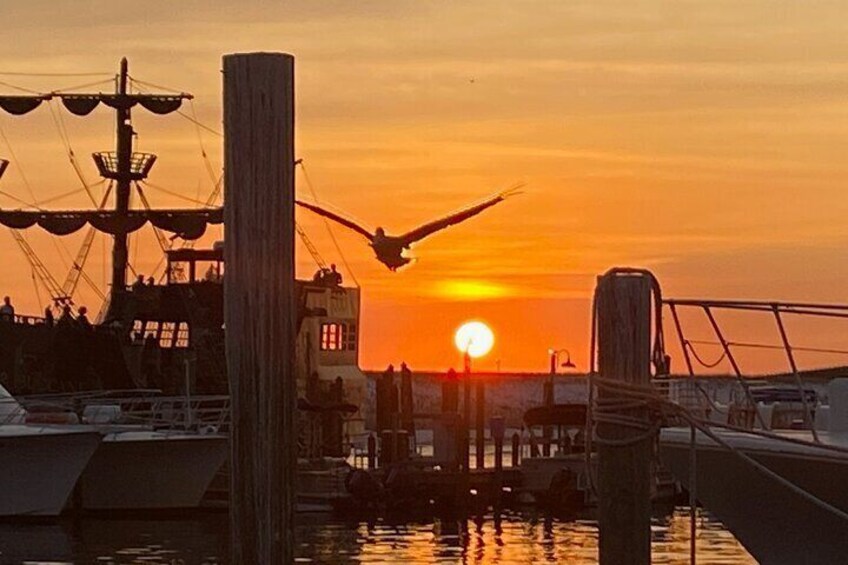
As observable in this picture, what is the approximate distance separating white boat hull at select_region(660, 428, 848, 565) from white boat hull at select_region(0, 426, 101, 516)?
82.2 ft

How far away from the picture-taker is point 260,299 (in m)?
11.8

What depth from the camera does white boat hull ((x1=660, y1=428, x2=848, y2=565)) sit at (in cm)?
1625

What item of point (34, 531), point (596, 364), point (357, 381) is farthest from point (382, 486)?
point (596, 364)

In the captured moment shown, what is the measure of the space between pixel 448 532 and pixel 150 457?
8434 millimetres

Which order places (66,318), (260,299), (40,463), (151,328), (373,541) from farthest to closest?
(151,328) → (66,318) → (40,463) → (373,541) → (260,299)

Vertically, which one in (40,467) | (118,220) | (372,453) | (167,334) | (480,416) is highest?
(118,220)

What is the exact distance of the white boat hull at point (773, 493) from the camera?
1625 cm

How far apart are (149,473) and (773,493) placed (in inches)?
1155

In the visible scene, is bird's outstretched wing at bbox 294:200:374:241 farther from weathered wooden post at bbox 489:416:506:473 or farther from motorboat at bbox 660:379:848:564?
motorboat at bbox 660:379:848:564

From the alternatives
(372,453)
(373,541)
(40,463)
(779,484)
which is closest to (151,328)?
(372,453)

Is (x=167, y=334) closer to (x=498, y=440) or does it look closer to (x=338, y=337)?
(x=338, y=337)

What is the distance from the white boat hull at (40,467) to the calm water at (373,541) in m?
0.82

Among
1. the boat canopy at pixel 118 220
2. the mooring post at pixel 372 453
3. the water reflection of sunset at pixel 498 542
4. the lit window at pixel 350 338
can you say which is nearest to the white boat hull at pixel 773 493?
the water reflection of sunset at pixel 498 542

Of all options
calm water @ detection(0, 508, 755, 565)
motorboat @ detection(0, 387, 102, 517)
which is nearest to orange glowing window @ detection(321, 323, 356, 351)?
calm water @ detection(0, 508, 755, 565)
